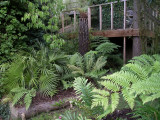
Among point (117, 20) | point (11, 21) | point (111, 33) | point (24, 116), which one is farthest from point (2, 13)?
point (117, 20)

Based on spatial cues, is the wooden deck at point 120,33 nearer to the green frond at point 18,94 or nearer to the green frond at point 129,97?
the green frond at point 18,94

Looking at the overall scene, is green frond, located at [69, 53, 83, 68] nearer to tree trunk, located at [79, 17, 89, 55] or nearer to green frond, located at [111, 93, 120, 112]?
tree trunk, located at [79, 17, 89, 55]

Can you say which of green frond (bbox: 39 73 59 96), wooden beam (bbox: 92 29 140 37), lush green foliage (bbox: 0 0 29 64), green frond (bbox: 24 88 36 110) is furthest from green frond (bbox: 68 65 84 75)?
wooden beam (bbox: 92 29 140 37)

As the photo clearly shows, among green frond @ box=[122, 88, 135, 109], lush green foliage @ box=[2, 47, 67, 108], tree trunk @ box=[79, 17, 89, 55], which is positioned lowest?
lush green foliage @ box=[2, 47, 67, 108]

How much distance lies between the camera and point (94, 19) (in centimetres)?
930

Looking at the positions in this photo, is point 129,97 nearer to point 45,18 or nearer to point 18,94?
point 18,94

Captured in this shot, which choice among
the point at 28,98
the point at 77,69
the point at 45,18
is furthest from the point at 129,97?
the point at 45,18

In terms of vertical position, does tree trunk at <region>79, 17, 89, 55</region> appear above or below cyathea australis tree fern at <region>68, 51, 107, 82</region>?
above

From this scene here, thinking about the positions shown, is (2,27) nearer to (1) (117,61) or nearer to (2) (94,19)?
(1) (117,61)

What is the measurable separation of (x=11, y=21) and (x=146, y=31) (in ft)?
12.9

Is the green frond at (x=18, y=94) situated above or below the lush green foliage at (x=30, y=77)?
below

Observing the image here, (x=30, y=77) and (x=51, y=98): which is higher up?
(x=30, y=77)

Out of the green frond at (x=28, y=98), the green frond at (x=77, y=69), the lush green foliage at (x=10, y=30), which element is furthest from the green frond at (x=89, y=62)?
the lush green foliage at (x=10, y=30)

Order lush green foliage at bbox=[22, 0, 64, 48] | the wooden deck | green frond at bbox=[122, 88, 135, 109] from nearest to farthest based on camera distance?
green frond at bbox=[122, 88, 135, 109], lush green foliage at bbox=[22, 0, 64, 48], the wooden deck
